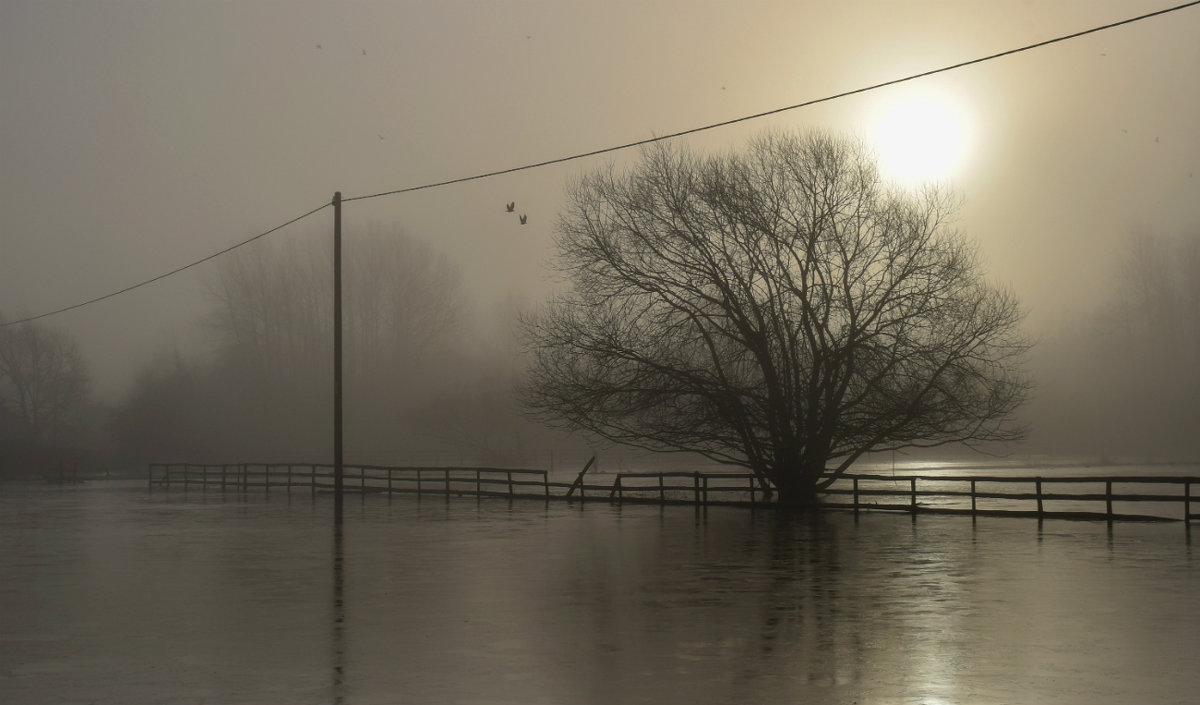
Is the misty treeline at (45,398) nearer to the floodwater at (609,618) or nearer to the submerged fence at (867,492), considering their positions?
the submerged fence at (867,492)

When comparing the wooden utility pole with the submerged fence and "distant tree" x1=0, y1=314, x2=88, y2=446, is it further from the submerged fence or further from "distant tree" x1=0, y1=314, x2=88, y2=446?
"distant tree" x1=0, y1=314, x2=88, y2=446

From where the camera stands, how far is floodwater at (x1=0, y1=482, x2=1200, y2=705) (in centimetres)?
941

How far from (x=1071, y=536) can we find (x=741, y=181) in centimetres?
1556

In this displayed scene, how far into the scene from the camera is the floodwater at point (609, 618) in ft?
30.9

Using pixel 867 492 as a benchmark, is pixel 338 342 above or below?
above

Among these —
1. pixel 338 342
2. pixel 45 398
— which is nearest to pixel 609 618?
pixel 338 342

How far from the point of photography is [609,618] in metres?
13.3

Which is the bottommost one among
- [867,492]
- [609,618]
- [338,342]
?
[867,492]

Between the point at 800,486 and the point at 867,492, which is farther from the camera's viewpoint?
the point at 800,486

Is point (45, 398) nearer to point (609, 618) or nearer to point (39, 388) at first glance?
point (39, 388)

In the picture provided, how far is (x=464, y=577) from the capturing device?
694 inches

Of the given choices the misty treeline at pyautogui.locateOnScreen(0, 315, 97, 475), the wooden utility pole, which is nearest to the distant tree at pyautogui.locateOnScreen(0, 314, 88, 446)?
the misty treeline at pyautogui.locateOnScreen(0, 315, 97, 475)

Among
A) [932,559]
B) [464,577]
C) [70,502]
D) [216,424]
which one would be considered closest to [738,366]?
[932,559]

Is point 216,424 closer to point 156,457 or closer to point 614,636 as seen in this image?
point 156,457
